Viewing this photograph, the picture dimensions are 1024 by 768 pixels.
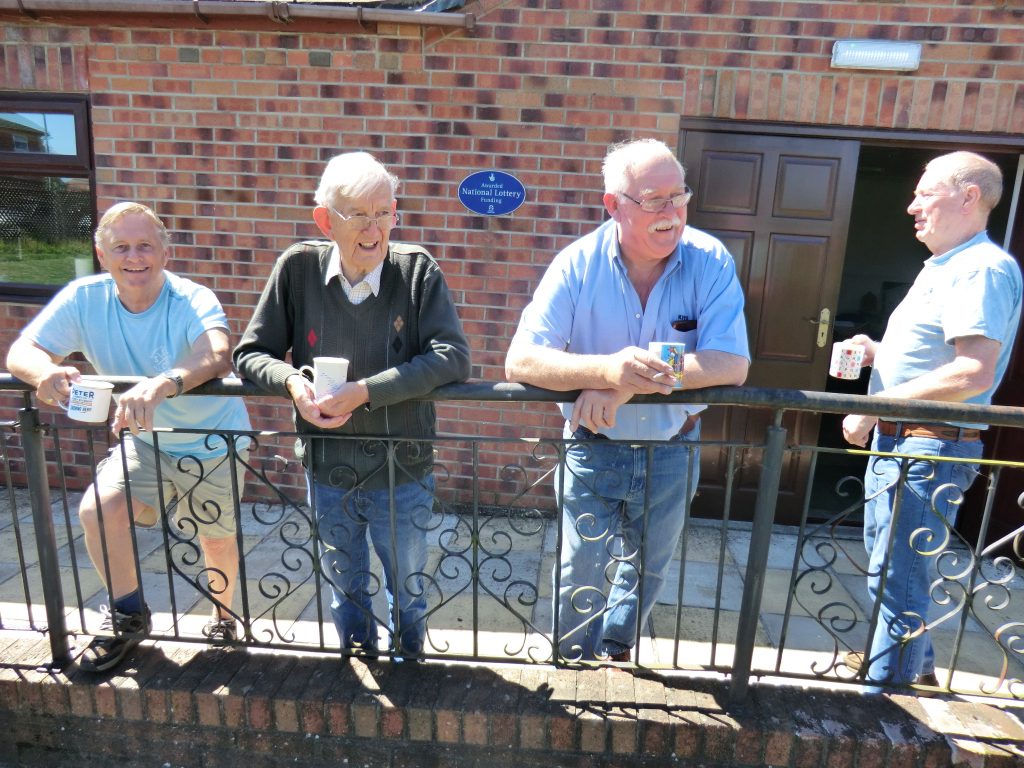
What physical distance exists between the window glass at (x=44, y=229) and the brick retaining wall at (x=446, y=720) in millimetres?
2783

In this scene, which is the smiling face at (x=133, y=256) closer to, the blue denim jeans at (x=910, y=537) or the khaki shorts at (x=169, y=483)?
the khaki shorts at (x=169, y=483)

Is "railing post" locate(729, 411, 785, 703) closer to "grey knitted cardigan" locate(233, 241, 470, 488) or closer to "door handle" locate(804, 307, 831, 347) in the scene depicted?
"grey knitted cardigan" locate(233, 241, 470, 488)

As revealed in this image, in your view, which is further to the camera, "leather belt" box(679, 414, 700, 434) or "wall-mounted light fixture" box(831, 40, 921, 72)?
"wall-mounted light fixture" box(831, 40, 921, 72)

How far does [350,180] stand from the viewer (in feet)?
6.10

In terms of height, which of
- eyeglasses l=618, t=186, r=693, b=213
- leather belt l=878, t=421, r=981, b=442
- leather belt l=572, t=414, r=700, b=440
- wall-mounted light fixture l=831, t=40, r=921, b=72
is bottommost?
leather belt l=572, t=414, r=700, b=440

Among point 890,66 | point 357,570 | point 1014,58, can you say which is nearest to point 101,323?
point 357,570

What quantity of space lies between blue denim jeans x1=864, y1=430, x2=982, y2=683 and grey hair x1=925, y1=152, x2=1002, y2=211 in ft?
2.50

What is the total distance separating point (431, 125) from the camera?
367 cm

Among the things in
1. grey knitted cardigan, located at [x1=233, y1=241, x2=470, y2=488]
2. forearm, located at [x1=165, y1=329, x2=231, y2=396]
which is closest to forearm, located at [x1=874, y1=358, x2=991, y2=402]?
grey knitted cardigan, located at [x1=233, y1=241, x2=470, y2=488]

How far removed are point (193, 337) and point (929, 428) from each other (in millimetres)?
2312

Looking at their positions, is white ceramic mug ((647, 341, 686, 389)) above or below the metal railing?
above

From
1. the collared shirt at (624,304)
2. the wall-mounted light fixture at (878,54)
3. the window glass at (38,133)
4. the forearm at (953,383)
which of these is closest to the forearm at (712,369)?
the collared shirt at (624,304)

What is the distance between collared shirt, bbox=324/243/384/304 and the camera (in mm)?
1973

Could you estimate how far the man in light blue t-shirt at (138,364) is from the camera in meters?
2.09
